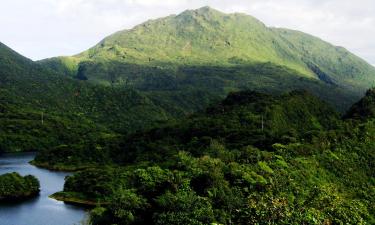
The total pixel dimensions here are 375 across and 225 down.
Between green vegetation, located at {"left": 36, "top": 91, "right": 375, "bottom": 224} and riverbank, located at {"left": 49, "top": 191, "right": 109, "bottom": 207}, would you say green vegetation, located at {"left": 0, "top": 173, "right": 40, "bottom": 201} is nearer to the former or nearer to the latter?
riverbank, located at {"left": 49, "top": 191, "right": 109, "bottom": 207}

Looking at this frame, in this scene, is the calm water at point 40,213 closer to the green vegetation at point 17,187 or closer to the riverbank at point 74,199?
the riverbank at point 74,199

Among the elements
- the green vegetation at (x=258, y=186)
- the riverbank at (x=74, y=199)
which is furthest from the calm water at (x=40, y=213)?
the green vegetation at (x=258, y=186)

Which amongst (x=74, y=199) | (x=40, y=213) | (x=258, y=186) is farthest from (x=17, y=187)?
(x=258, y=186)

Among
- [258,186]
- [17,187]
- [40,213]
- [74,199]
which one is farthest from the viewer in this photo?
[17,187]

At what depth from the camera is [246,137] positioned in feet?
652

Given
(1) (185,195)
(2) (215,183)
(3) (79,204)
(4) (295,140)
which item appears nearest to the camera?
(1) (185,195)

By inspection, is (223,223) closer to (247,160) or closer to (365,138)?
(247,160)

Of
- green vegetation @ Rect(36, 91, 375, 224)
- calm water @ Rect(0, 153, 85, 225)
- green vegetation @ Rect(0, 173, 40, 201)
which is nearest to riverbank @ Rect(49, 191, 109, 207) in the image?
green vegetation @ Rect(36, 91, 375, 224)

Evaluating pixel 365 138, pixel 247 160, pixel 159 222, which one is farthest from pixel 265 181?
pixel 365 138

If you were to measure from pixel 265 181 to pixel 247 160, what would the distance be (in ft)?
74.7

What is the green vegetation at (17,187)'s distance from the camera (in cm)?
17812

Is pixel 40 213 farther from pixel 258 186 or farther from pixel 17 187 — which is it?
pixel 258 186

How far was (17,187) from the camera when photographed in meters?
183

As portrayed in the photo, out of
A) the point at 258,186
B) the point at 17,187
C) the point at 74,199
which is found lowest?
the point at 74,199
